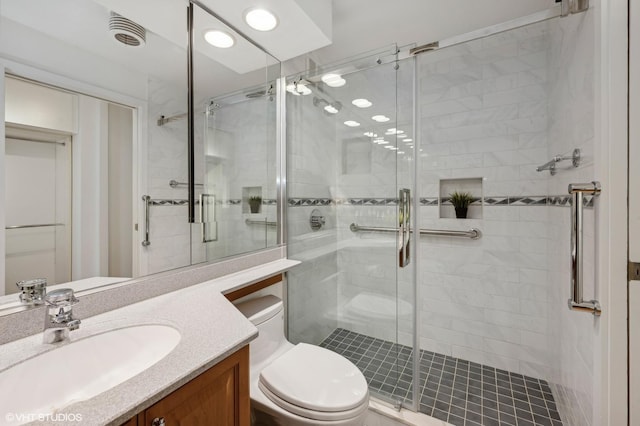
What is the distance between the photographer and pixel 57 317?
723 mm

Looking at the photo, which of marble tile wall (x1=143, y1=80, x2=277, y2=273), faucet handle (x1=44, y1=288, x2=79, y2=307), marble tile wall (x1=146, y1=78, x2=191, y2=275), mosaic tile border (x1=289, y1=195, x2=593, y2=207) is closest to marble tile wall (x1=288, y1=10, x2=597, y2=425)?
mosaic tile border (x1=289, y1=195, x2=593, y2=207)

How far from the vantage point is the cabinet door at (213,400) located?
0.61m

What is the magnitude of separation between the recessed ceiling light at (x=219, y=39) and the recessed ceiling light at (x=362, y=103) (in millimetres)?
830

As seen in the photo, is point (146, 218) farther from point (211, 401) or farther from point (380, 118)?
point (380, 118)

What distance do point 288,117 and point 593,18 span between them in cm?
153

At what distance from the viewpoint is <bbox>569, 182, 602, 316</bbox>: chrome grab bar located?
95cm

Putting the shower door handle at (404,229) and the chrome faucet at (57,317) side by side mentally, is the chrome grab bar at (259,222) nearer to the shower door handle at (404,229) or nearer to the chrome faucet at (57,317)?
the shower door handle at (404,229)

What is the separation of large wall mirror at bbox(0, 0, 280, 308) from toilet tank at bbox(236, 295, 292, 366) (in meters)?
0.31

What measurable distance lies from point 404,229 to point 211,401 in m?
1.25

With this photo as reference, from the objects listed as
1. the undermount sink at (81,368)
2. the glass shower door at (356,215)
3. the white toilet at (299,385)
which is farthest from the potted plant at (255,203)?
the undermount sink at (81,368)

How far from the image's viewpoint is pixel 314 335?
2.01 metres

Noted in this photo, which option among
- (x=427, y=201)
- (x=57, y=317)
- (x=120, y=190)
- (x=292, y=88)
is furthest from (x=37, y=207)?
(x=427, y=201)

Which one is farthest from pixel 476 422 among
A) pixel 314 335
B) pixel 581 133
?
pixel 581 133

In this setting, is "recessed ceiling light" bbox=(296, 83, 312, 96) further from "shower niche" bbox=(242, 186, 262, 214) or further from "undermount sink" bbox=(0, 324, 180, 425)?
"undermount sink" bbox=(0, 324, 180, 425)
